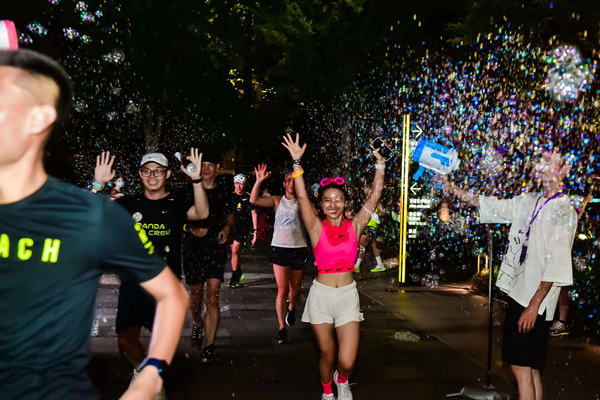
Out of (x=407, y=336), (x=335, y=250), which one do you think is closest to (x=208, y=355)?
(x=335, y=250)

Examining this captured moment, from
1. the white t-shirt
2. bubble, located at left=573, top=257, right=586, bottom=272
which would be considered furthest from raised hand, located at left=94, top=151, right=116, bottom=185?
bubble, located at left=573, top=257, right=586, bottom=272

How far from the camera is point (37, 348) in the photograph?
1.94 meters

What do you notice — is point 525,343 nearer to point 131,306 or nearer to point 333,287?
point 333,287

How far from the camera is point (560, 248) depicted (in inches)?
181

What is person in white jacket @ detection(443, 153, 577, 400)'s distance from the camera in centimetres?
457

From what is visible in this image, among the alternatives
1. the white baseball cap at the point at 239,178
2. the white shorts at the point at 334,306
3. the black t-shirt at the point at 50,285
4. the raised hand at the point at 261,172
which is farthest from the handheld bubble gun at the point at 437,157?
the white baseball cap at the point at 239,178

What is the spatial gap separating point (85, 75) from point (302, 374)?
1395 cm

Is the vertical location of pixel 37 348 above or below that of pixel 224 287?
above

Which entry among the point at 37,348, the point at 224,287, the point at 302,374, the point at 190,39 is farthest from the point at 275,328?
the point at 190,39

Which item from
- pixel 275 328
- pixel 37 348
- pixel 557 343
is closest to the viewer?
pixel 37 348

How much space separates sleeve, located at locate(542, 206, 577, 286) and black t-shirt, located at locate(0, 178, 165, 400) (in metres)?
3.39

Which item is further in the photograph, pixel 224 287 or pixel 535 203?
pixel 224 287

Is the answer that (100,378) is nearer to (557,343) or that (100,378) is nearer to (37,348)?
(37,348)

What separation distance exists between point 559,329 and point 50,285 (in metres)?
7.97
